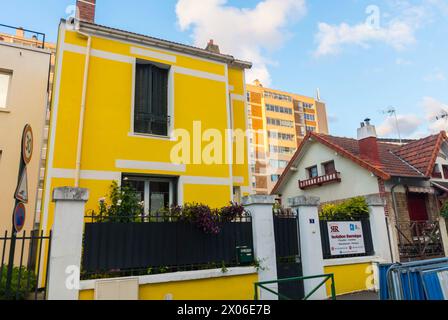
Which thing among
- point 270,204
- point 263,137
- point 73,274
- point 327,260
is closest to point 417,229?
point 327,260

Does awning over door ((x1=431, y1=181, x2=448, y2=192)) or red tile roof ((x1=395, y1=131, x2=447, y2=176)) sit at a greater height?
red tile roof ((x1=395, y1=131, x2=447, y2=176))

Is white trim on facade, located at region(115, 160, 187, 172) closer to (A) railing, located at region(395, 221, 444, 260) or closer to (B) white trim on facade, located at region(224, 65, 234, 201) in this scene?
(B) white trim on facade, located at region(224, 65, 234, 201)

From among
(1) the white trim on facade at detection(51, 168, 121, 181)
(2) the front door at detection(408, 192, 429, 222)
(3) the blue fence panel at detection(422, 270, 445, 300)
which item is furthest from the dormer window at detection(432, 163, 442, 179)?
(1) the white trim on facade at detection(51, 168, 121, 181)

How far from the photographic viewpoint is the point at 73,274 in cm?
547

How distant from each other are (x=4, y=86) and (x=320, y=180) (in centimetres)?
1450

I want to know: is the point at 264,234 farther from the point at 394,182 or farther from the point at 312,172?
the point at 312,172

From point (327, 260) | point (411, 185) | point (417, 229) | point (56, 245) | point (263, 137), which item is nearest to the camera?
point (56, 245)

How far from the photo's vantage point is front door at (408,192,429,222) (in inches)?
527

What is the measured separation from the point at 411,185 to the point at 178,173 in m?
10.5

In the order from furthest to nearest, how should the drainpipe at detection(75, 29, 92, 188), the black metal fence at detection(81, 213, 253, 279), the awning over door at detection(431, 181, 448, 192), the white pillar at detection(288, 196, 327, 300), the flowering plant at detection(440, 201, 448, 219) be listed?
the awning over door at detection(431, 181, 448, 192) → the flowering plant at detection(440, 201, 448, 219) → the drainpipe at detection(75, 29, 92, 188) → the white pillar at detection(288, 196, 327, 300) → the black metal fence at detection(81, 213, 253, 279)

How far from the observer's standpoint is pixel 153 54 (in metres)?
10.5

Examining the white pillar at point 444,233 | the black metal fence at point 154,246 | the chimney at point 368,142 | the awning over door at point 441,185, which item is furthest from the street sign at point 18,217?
the awning over door at point 441,185

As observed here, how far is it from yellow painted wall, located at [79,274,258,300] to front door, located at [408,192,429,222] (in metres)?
9.68

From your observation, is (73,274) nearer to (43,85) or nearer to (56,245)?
(56,245)
